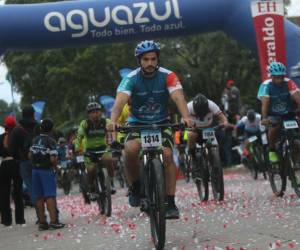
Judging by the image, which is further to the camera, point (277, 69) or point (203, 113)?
point (203, 113)

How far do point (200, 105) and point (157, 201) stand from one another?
4.79 metres

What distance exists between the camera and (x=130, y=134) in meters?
7.32

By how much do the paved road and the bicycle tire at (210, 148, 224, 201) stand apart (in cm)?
15

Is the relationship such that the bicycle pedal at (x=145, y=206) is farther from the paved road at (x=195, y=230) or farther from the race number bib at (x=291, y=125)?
the race number bib at (x=291, y=125)

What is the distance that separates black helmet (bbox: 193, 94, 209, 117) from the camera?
11031 millimetres

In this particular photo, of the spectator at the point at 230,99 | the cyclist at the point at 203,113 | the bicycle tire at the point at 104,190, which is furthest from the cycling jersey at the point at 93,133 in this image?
the spectator at the point at 230,99

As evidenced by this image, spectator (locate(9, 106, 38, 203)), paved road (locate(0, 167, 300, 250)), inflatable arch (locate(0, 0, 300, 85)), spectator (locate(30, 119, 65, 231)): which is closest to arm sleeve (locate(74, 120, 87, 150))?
spectator (locate(9, 106, 38, 203))

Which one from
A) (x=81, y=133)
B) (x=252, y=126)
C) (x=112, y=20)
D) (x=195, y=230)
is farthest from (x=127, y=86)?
(x=252, y=126)

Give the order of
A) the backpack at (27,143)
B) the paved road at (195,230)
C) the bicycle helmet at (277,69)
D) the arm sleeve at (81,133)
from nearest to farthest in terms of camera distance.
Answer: the paved road at (195,230) < the bicycle helmet at (277,69) < the backpack at (27,143) < the arm sleeve at (81,133)

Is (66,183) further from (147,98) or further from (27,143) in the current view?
(147,98)

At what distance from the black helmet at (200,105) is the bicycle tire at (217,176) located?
0.61m

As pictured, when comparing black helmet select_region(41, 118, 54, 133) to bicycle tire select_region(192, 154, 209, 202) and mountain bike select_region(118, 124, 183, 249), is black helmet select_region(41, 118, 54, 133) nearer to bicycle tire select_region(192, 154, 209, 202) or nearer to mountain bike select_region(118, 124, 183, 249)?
bicycle tire select_region(192, 154, 209, 202)

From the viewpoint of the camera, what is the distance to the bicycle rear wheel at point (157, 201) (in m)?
6.31

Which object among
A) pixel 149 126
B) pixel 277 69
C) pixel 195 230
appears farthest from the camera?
pixel 277 69
